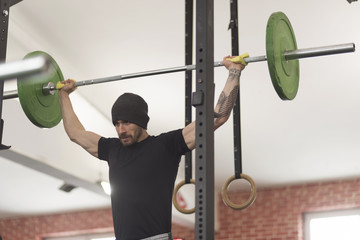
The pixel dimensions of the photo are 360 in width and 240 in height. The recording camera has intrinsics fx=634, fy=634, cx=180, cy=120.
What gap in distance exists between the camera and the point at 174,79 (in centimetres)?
461

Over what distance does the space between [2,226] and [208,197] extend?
6.75 meters

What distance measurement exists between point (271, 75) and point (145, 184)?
58cm

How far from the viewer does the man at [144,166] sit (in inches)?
83.1

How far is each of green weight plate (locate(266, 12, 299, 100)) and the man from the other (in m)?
0.15

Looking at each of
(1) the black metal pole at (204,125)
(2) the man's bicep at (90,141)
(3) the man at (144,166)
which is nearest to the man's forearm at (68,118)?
(2) the man's bicep at (90,141)

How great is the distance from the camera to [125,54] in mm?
4285

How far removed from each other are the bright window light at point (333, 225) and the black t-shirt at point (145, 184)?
4613 millimetres

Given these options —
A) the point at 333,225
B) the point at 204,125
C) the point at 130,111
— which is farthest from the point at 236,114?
the point at 333,225

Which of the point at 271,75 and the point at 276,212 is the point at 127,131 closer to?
the point at 271,75

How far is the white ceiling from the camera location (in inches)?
150

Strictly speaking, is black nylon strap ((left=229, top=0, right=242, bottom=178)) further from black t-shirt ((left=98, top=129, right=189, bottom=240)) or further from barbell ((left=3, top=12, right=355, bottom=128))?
black t-shirt ((left=98, top=129, right=189, bottom=240))

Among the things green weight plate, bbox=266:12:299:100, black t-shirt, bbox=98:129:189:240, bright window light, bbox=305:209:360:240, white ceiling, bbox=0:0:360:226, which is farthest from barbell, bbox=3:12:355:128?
bright window light, bbox=305:209:360:240

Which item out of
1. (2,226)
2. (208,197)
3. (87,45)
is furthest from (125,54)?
(2,226)

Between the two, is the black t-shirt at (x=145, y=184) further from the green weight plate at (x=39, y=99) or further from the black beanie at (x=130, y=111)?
the green weight plate at (x=39, y=99)
